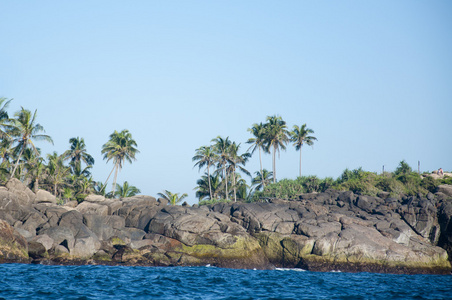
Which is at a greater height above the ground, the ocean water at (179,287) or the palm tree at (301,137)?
the palm tree at (301,137)

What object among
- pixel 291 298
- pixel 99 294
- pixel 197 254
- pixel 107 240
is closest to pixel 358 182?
pixel 197 254

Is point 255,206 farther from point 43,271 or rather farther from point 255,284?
point 43,271

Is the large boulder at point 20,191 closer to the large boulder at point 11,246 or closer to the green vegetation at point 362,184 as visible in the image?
the large boulder at point 11,246

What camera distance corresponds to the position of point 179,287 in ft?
66.8

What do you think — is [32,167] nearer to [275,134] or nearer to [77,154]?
[77,154]

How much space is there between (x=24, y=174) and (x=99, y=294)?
1631 inches

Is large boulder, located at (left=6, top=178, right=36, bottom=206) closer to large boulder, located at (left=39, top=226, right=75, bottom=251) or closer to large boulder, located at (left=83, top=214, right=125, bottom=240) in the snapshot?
large boulder, located at (left=83, top=214, right=125, bottom=240)

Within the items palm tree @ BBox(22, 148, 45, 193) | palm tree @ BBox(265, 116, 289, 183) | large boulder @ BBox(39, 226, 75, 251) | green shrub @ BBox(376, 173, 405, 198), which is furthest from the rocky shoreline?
palm tree @ BBox(265, 116, 289, 183)

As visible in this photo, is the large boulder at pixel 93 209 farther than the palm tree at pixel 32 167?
No

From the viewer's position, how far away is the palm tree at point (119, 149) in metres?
65.9

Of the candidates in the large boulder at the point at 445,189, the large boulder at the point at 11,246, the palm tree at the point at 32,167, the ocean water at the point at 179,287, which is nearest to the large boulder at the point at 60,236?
the large boulder at the point at 11,246

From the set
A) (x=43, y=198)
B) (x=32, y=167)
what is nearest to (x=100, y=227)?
(x=43, y=198)

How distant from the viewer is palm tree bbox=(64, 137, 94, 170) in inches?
2677

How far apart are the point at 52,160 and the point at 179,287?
42.0 metres
